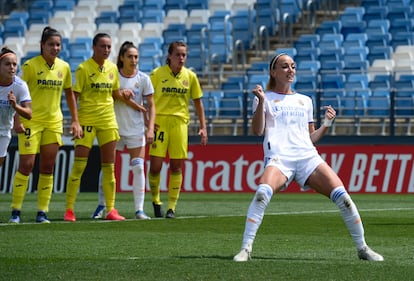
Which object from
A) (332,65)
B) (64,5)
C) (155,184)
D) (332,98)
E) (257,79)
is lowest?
(155,184)

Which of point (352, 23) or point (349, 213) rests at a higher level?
point (352, 23)

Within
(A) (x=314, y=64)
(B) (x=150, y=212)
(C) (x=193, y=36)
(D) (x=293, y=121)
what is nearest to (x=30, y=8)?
(C) (x=193, y=36)

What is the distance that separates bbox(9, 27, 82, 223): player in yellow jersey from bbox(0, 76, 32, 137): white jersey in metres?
0.40

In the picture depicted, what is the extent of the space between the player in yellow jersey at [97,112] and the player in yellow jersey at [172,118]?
784 millimetres

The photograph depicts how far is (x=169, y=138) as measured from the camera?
15.7m

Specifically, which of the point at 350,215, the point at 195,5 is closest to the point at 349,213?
the point at 350,215

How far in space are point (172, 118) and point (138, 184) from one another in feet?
3.27

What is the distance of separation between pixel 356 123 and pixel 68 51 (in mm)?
9585

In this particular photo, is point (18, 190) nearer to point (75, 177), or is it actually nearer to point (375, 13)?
point (75, 177)

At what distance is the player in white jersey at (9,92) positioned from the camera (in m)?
13.6

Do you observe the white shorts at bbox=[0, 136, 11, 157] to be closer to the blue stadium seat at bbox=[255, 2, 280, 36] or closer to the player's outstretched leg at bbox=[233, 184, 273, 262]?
the player's outstretched leg at bbox=[233, 184, 273, 262]

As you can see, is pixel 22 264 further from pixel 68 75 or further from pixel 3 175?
pixel 3 175

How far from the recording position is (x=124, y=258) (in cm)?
1001

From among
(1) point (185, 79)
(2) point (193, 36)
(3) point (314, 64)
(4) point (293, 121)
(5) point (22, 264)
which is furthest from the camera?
(2) point (193, 36)
